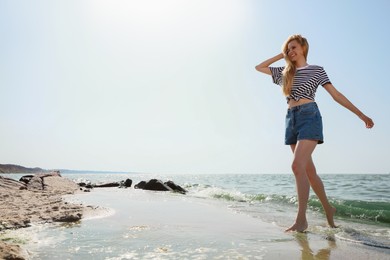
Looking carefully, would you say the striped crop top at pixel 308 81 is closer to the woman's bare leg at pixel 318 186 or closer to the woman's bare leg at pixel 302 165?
the woman's bare leg at pixel 302 165

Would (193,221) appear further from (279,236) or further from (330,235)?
(330,235)

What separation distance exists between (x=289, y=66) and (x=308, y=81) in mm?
356

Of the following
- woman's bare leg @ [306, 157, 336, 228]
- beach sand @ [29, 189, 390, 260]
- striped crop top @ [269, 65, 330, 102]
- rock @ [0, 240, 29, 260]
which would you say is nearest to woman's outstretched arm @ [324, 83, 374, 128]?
striped crop top @ [269, 65, 330, 102]

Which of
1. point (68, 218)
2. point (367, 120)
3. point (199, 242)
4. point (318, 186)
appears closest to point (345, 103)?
point (367, 120)

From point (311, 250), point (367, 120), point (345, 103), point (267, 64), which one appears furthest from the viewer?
point (267, 64)

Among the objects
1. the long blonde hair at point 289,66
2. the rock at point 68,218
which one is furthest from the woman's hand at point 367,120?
the rock at point 68,218

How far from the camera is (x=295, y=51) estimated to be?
4.57 meters

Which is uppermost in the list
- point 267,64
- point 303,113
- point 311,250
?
point 267,64

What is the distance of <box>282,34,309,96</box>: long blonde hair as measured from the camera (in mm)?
4441

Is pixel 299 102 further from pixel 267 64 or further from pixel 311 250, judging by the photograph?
pixel 311 250

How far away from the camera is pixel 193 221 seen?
4656 millimetres

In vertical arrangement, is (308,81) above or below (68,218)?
above

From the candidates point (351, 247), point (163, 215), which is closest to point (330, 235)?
point (351, 247)

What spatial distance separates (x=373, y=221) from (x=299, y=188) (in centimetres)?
301
